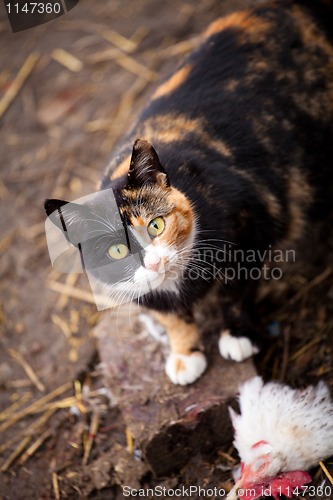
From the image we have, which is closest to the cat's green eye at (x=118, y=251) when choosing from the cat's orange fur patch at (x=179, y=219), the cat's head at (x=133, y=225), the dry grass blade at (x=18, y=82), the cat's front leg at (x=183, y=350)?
the cat's head at (x=133, y=225)

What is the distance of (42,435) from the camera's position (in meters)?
2.16

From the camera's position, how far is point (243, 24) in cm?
208

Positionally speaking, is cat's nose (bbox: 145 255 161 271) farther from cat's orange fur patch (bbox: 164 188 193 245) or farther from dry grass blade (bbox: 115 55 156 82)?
dry grass blade (bbox: 115 55 156 82)

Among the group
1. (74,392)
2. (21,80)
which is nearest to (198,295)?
(74,392)

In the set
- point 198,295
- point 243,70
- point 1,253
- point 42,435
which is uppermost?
point 243,70

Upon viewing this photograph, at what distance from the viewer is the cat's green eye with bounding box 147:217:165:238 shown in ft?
5.28

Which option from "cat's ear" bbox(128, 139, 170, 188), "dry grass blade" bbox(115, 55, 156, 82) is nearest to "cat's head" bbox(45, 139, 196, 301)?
"cat's ear" bbox(128, 139, 170, 188)

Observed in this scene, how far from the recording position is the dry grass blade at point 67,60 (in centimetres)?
339

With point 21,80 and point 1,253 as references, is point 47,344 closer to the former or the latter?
point 1,253

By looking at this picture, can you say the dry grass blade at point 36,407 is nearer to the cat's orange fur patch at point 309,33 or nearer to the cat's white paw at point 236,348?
the cat's white paw at point 236,348

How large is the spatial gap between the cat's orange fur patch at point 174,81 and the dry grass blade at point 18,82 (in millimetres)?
1489

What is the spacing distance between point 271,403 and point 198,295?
0.42 meters

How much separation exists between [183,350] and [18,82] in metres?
2.16

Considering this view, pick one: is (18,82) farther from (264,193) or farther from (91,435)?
(91,435)
